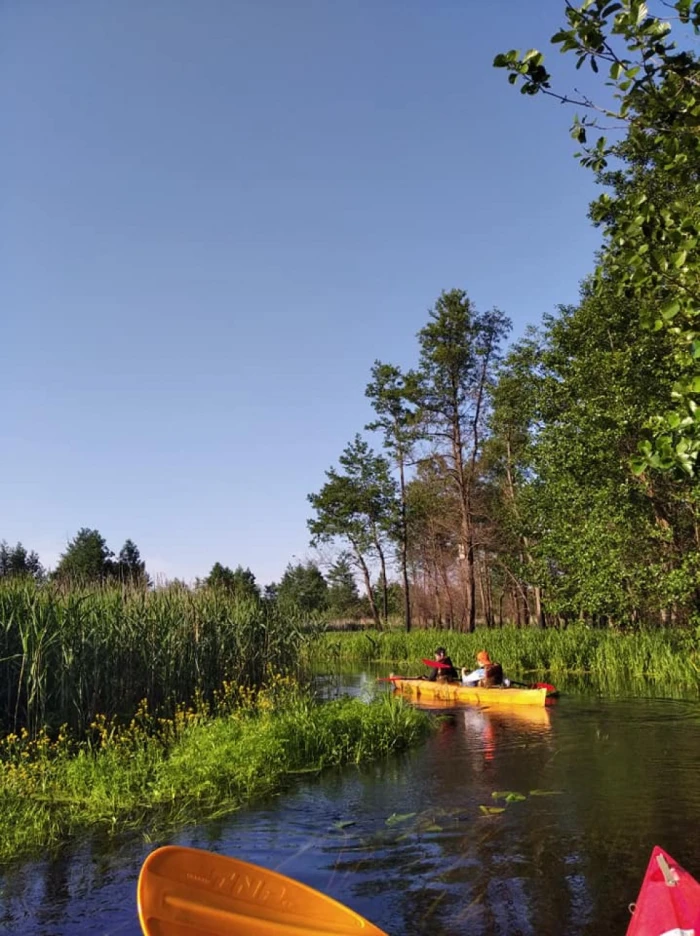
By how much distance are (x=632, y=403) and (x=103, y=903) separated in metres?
17.1

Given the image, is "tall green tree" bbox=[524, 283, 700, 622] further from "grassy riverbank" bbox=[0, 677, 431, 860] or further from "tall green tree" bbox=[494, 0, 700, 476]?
"tall green tree" bbox=[494, 0, 700, 476]

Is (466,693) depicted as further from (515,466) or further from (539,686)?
(515,466)

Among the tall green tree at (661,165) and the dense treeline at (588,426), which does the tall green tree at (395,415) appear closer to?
the dense treeline at (588,426)

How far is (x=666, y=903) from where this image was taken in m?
3.95

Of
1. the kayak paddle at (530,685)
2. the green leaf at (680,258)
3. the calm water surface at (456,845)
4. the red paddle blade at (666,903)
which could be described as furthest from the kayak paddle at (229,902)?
the kayak paddle at (530,685)

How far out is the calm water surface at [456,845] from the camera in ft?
19.0

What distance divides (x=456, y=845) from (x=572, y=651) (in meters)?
15.1

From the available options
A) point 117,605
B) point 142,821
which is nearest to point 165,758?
point 142,821

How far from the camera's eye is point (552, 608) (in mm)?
22781

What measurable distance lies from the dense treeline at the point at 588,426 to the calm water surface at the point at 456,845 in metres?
3.77

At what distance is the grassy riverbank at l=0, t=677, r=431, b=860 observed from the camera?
25.6ft

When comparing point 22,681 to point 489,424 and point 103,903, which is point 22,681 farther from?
point 489,424

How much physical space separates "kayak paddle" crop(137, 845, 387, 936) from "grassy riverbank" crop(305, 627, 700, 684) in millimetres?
11126

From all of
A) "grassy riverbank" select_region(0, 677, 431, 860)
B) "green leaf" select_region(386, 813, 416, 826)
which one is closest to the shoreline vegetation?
"grassy riverbank" select_region(0, 677, 431, 860)
